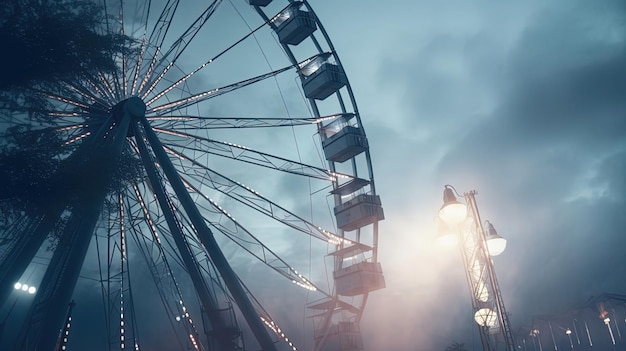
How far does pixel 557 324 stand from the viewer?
69.8 metres

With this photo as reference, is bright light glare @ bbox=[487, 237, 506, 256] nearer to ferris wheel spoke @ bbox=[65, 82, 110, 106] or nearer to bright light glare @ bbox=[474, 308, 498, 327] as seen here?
bright light glare @ bbox=[474, 308, 498, 327]

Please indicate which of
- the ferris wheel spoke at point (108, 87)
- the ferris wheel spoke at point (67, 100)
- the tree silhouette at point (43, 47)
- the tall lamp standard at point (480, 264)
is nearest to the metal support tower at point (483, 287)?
the tall lamp standard at point (480, 264)

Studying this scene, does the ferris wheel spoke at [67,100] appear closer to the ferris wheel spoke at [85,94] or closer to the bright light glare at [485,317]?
the ferris wheel spoke at [85,94]

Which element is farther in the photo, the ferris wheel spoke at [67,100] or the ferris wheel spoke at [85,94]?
the ferris wheel spoke at [85,94]

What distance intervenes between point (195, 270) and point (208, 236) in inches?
37.7

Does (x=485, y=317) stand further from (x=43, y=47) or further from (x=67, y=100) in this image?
(x=67, y=100)

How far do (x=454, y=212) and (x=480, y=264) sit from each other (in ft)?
5.87

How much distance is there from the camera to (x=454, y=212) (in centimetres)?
695

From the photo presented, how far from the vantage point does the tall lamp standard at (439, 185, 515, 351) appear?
7004 mm

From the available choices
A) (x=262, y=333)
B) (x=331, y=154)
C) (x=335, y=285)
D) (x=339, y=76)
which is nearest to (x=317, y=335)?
(x=335, y=285)

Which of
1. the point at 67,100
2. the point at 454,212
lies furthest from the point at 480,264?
the point at 67,100

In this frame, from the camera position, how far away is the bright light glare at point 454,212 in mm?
6930

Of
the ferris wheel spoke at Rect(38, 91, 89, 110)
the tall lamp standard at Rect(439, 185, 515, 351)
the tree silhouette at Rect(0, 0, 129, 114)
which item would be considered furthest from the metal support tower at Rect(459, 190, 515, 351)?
the ferris wheel spoke at Rect(38, 91, 89, 110)

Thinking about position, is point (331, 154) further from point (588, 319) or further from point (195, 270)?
point (588, 319)
